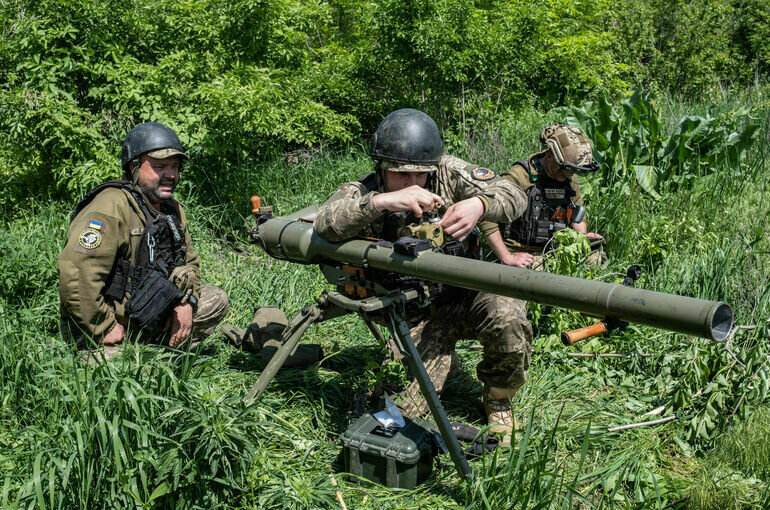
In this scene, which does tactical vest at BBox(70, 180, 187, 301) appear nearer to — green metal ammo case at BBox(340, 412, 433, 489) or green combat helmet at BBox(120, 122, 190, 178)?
green combat helmet at BBox(120, 122, 190, 178)

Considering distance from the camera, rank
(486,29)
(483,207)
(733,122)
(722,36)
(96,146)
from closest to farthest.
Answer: (483,207), (96,146), (733,122), (486,29), (722,36)

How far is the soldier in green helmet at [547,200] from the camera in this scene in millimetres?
5539

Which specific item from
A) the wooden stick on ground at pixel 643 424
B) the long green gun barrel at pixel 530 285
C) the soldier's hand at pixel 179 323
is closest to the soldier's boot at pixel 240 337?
the soldier's hand at pixel 179 323

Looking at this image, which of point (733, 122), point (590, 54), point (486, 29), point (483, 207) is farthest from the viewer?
point (590, 54)

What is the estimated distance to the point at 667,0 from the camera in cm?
1521

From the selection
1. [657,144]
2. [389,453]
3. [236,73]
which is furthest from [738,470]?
[236,73]

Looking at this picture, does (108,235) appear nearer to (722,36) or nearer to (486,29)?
(486,29)

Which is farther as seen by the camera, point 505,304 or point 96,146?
point 96,146

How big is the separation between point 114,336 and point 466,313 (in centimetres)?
204

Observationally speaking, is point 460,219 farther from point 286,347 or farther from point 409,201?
point 286,347

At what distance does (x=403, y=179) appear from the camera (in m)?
3.77

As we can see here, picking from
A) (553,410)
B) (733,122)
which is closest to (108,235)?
(553,410)

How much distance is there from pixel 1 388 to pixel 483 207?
2702 millimetres

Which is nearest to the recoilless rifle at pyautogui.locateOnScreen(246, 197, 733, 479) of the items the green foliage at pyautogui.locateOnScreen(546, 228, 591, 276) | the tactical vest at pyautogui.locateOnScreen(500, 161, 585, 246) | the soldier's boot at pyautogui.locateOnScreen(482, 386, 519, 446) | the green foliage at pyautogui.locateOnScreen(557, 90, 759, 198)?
the soldier's boot at pyautogui.locateOnScreen(482, 386, 519, 446)
